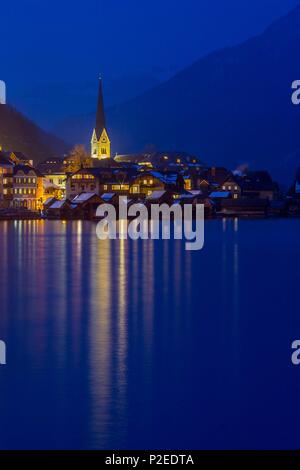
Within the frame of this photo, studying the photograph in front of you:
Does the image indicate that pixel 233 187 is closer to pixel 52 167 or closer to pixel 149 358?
pixel 52 167

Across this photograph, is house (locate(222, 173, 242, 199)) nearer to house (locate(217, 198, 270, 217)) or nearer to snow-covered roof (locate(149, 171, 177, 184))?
house (locate(217, 198, 270, 217))

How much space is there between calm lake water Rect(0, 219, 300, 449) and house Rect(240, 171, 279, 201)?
3527cm

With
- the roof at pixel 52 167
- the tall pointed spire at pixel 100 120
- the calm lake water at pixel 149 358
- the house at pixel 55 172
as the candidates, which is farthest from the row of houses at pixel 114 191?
the calm lake water at pixel 149 358

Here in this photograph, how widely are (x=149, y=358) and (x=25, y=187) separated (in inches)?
1437

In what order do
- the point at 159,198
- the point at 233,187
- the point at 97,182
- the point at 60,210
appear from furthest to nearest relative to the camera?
the point at 233,187, the point at 97,182, the point at 159,198, the point at 60,210

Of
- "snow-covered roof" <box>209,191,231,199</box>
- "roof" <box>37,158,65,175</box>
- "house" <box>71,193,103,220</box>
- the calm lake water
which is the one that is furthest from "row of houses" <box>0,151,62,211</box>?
the calm lake water

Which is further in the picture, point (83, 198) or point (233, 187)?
point (233, 187)

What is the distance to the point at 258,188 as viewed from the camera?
168 feet

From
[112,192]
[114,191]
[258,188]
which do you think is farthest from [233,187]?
[112,192]

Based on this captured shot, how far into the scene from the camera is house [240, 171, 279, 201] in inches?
1997

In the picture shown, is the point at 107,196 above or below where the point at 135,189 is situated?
below

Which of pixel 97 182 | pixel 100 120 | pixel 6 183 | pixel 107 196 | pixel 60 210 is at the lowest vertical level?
pixel 60 210

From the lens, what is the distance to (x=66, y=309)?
10.6 m
